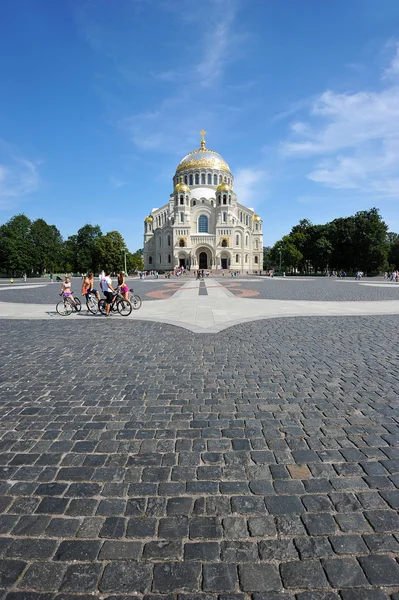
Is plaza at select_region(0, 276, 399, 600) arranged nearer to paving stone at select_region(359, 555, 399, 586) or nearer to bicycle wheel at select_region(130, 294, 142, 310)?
paving stone at select_region(359, 555, 399, 586)

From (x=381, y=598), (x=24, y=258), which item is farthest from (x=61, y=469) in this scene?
(x=24, y=258)

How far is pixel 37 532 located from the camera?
7.63 ft

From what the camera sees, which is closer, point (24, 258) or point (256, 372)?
point (256, 372)

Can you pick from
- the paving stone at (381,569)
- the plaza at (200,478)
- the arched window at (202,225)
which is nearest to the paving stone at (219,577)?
the plaza at (200,478)

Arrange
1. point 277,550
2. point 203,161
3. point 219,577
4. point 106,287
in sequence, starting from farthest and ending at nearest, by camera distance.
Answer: point 203,161
point 106,287
point 277,550
point 219,577

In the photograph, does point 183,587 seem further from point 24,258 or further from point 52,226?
point 52,226

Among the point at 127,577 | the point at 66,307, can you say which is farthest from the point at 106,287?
the point at 127,577

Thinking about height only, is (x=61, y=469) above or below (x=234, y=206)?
below

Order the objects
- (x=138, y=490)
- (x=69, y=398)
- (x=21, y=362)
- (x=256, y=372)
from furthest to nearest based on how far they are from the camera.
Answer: (x=21, y=362) < (x=256, y=372) < (x=69, y=398) < (x=138, y=490)

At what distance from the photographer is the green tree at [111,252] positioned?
231ft

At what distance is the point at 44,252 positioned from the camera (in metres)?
72.9

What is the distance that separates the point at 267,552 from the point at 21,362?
19.1 ft

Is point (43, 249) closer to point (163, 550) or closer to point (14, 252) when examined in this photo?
point (14, 252)

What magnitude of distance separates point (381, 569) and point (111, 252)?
73.2 meters
